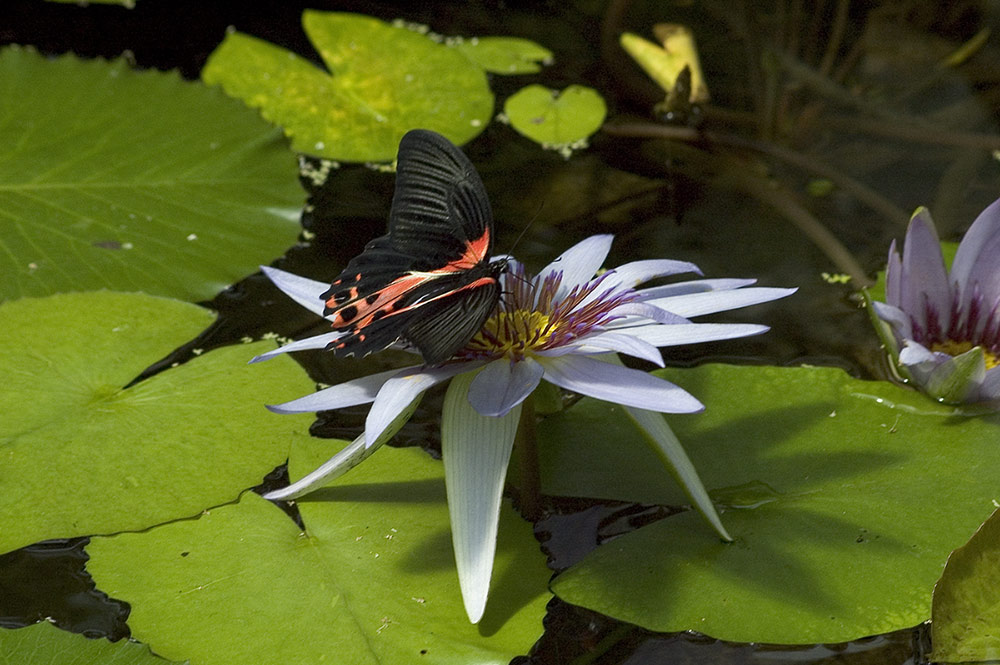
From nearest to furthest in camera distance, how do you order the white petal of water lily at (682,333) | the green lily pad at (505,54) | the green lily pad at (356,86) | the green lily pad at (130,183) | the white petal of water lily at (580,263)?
the white petal of water lily at (682,333) → the white petal of water lily at (580,263) → the green lily pad at (130,183) → the green lily pad at (356,86) → the green lily pad at (505,54)

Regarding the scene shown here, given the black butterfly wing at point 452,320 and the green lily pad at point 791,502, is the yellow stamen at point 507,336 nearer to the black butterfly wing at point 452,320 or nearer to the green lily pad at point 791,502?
the black butterfly wing at point 452,320

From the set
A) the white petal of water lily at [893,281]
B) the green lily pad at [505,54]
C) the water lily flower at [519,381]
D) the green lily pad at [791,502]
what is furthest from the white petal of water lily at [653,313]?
the green lily pad at [505,54]

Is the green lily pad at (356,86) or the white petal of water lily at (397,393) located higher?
the green lily pad at (356,86)

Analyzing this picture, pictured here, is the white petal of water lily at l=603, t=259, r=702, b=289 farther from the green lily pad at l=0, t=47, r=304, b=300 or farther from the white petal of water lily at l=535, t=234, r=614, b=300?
the green lily pad at l=0, t=47, r=304, b=300

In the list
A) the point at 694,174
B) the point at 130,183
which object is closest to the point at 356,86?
the point at 130,183

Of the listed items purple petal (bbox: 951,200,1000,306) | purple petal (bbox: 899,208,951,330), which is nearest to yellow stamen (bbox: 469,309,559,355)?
purple petal (bbox: 899,208,951,330)

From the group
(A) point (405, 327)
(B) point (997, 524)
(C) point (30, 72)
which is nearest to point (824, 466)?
(B) point (997, 524)

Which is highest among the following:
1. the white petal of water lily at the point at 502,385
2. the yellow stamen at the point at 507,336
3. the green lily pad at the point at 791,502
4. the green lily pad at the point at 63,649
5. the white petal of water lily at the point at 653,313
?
the white petal of water lily at the point at 653,313
